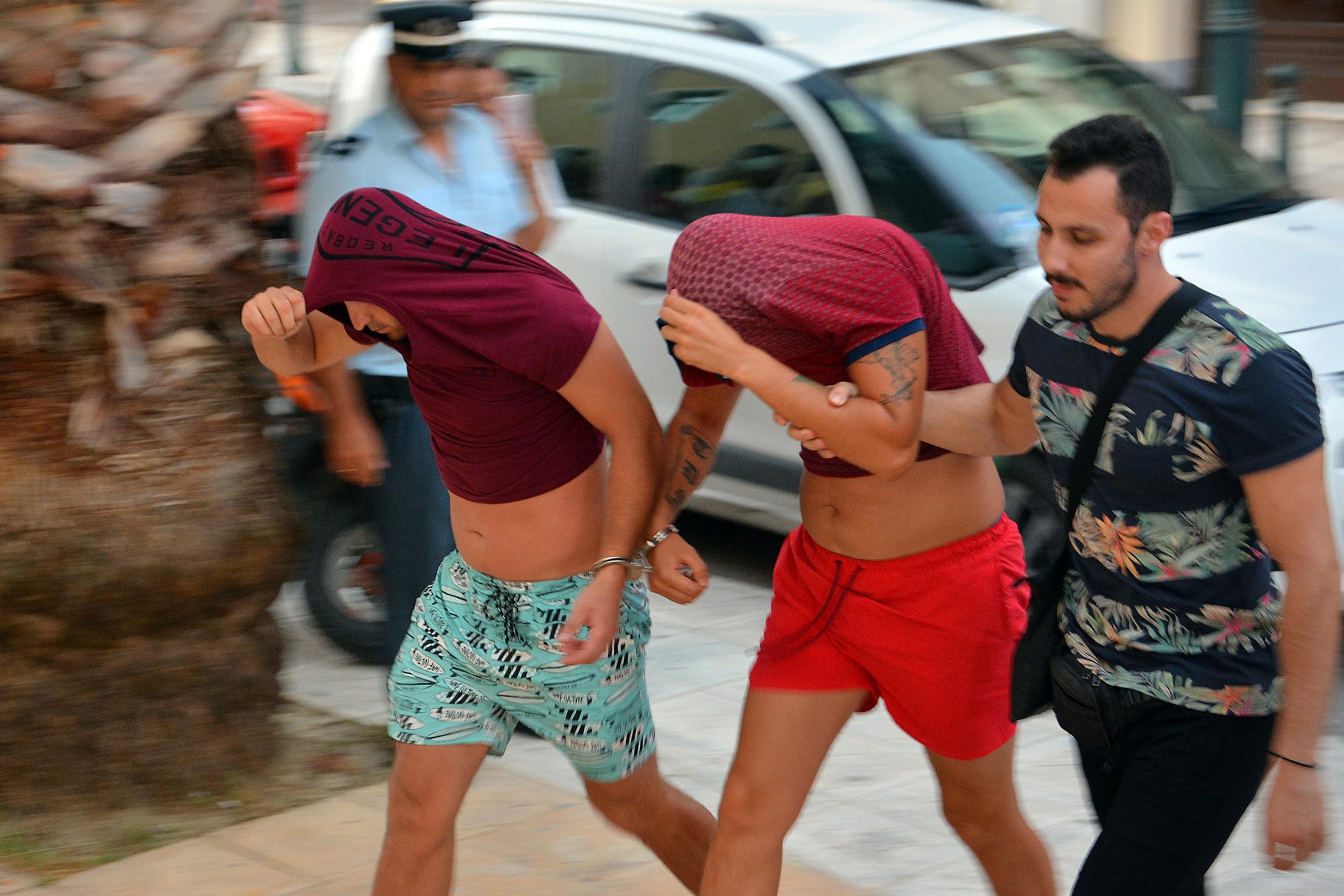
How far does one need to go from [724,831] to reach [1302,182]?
1035 centimetres

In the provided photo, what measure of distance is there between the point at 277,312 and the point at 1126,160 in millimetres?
1514

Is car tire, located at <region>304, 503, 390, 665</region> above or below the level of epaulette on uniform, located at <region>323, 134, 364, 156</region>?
below

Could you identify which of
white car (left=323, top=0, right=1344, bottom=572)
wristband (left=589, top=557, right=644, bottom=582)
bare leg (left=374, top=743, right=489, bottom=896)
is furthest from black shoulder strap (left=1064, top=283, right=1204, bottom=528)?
white car (left=323, top=0, right=1344, bottom=572)

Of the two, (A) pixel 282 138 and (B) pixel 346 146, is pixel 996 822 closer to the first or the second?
(B) pixel 346 146

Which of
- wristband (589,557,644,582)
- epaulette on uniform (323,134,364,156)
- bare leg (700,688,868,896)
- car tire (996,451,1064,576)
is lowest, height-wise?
car tire (996,451,1064,576)

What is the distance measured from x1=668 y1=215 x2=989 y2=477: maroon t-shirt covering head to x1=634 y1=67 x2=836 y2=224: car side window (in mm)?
2793

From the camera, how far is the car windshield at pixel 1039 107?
5691mm

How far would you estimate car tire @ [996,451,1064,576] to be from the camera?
526cm

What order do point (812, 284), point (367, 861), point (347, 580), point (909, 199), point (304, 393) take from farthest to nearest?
point (347, 580)
point (909, 199)
point (304, 393)
point (367, 861)
point (812, 284)

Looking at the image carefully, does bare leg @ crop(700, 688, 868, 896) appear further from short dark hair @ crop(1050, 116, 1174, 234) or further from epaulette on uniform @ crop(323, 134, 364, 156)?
epaulette on uniform @ crop(323, 134, 364, 156)

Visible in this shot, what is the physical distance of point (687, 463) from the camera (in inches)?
119

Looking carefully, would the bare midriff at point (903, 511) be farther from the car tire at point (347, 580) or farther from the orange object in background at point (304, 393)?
the car tire at point (347, 580)

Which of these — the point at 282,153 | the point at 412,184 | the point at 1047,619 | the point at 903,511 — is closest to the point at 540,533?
the point at 903,511

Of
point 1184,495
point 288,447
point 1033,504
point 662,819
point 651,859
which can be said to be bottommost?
point 651,859
